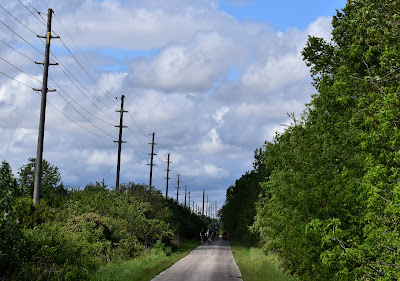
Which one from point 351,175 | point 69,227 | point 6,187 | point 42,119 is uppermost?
point 42,119

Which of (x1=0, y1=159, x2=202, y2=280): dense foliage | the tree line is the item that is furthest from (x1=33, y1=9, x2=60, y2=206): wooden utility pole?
the tree line

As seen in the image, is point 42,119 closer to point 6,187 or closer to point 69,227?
point 69,227

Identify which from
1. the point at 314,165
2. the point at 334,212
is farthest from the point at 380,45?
the point at 334,212

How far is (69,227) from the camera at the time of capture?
88.7 ft

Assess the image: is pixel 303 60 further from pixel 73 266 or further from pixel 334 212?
pixel 73 266

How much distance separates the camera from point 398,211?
34.5 ft

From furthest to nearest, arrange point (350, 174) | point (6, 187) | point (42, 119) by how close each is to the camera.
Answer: point (42, 119)
point (350, 174)
point (6, 187)

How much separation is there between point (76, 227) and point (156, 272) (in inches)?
237

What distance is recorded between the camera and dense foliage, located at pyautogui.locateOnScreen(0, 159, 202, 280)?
14.7 m

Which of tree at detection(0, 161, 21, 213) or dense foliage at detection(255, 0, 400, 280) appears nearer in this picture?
dense foliage at detection(255, 0, 400, 280)

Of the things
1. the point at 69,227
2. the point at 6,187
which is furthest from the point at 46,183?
the point at 6,187

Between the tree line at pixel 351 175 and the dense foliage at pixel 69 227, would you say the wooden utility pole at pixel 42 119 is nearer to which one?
the dense foliage at pixel 69 227

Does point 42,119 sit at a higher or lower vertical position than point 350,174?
higher

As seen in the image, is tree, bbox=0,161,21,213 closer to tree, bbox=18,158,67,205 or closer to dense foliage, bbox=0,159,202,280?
dense foliage, bbox=0,159,202,280
